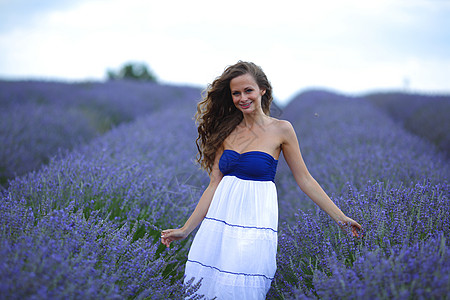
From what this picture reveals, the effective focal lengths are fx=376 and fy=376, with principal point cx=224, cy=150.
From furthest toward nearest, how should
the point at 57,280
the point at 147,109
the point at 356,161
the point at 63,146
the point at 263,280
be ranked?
1. the point at 147,109
2. the point at 63,146
3. the point at 356,161
4. the point at 263,280
5. the point at 57,280

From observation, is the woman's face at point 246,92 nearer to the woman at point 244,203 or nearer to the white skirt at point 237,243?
the woman at point 244,203

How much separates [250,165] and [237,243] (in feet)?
1.27

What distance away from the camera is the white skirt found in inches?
70.5

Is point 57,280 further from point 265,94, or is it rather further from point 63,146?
point 63,146

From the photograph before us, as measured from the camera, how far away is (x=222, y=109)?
2289 mm

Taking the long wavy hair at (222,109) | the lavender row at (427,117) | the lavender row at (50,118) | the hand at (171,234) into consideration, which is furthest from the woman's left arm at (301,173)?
the lavender row at (427,117)

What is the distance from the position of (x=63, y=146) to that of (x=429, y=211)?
4.33 meters

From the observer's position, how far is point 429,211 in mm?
1849

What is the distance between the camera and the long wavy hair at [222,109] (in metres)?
2.07

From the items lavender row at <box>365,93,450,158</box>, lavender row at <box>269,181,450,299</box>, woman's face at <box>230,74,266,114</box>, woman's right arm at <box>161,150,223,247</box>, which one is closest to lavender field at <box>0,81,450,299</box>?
lavender row at <box>269,181,450,299</box>

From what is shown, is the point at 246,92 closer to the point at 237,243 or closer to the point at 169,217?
the point at 237,243

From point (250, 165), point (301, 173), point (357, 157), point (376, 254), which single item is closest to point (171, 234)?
point (250, 165)

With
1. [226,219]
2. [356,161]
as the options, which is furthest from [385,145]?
[226,219]

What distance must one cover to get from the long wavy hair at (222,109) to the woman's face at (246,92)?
0.03 m
